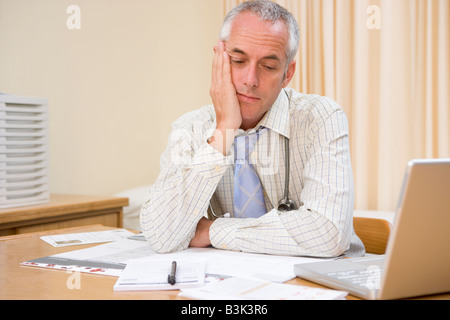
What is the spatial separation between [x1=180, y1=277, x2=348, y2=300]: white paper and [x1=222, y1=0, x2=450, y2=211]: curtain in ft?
6.15

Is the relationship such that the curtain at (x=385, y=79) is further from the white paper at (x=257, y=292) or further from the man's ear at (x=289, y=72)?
the white paper at (x=257, y=292)

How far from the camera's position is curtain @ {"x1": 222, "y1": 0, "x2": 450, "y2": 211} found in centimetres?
244

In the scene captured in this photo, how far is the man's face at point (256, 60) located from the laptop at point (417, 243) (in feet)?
2.54

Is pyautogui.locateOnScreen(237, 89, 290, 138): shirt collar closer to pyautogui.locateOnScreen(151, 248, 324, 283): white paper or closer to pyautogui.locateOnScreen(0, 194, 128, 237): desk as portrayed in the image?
pyautogui.locateOnScreen(151, 248, 324, 283): white paper

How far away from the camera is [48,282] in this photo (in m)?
0.94

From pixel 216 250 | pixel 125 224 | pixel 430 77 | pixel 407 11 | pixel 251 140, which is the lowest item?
pixel 125 224

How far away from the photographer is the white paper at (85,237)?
4.52 ft

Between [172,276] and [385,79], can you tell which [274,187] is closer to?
[172,276]

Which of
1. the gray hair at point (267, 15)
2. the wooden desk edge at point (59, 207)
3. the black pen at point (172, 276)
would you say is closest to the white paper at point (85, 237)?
the wooden desk edge at point (59, 207)

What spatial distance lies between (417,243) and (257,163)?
82cm

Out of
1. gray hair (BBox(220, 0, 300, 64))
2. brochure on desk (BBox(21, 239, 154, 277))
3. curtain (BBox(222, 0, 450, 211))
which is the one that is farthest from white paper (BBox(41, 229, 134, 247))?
curtain (BBox(222, 0, 450, 211))

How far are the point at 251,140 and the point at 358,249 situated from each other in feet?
1.58

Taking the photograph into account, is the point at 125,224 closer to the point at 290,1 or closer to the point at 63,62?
the point at 63,62
